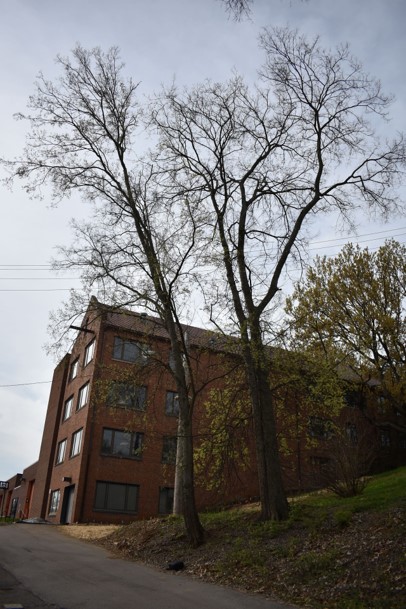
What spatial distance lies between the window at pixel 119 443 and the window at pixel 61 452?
18.5 ft

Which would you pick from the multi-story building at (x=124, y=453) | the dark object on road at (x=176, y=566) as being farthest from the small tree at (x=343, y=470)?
the dark object on road at (x=176, y=566)

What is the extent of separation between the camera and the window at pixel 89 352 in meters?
31.3

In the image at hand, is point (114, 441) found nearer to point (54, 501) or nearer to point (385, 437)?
point (54, 501)

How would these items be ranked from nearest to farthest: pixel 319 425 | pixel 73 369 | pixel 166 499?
pixel 319 425
pixel 166 499
pixel 73 369

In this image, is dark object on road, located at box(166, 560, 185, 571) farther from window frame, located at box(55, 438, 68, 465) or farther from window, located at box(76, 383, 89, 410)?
window frame, located at box(55, 438, 68, 465)

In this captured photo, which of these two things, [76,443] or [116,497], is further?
[76,443]

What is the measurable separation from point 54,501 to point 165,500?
25.7ft

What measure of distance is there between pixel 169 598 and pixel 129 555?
6.81 meters

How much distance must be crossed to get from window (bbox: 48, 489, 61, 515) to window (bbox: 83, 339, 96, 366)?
8000 millimetres

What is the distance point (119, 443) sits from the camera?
1154 inches

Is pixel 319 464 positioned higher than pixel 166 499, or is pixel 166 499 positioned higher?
pixel 319 464

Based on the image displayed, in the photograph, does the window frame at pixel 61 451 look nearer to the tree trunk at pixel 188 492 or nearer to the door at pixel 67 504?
the door at pixel 67 504

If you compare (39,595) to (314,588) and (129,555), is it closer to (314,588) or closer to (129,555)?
(314,588)

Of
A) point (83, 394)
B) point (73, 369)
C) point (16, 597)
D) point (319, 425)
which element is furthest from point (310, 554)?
point (73, 369)
